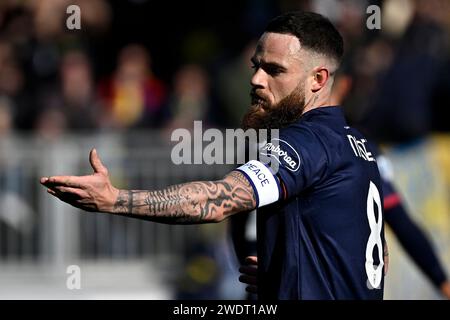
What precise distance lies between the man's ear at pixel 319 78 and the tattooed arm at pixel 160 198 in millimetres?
745

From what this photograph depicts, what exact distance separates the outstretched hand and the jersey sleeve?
26.2 inches

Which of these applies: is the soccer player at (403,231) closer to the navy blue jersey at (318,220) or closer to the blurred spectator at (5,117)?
the navy blue jersey at (318,220)

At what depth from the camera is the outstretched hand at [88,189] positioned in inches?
171

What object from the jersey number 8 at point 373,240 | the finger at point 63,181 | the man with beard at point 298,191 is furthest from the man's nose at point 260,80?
the finger at point 63,181

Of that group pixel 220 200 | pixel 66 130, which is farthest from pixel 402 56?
pixel 220 200

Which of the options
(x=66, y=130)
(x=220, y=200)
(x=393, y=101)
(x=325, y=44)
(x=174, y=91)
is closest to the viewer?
(x=220, y=200)

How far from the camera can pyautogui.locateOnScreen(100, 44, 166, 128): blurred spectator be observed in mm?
13328

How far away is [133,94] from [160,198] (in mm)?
9051

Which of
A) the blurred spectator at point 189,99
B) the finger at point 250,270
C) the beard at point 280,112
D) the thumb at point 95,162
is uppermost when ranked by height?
the blurred spectator at point 189,99

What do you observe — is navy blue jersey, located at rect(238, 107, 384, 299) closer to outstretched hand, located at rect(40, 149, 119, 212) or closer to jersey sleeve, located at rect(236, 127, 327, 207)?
jersey sleeve, located at rect(236, 127, 327, 207)

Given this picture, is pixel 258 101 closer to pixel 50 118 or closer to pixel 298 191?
pixel 298 191

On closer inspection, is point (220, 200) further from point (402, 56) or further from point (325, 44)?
point (402, 56)

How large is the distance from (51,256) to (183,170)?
181 cm
